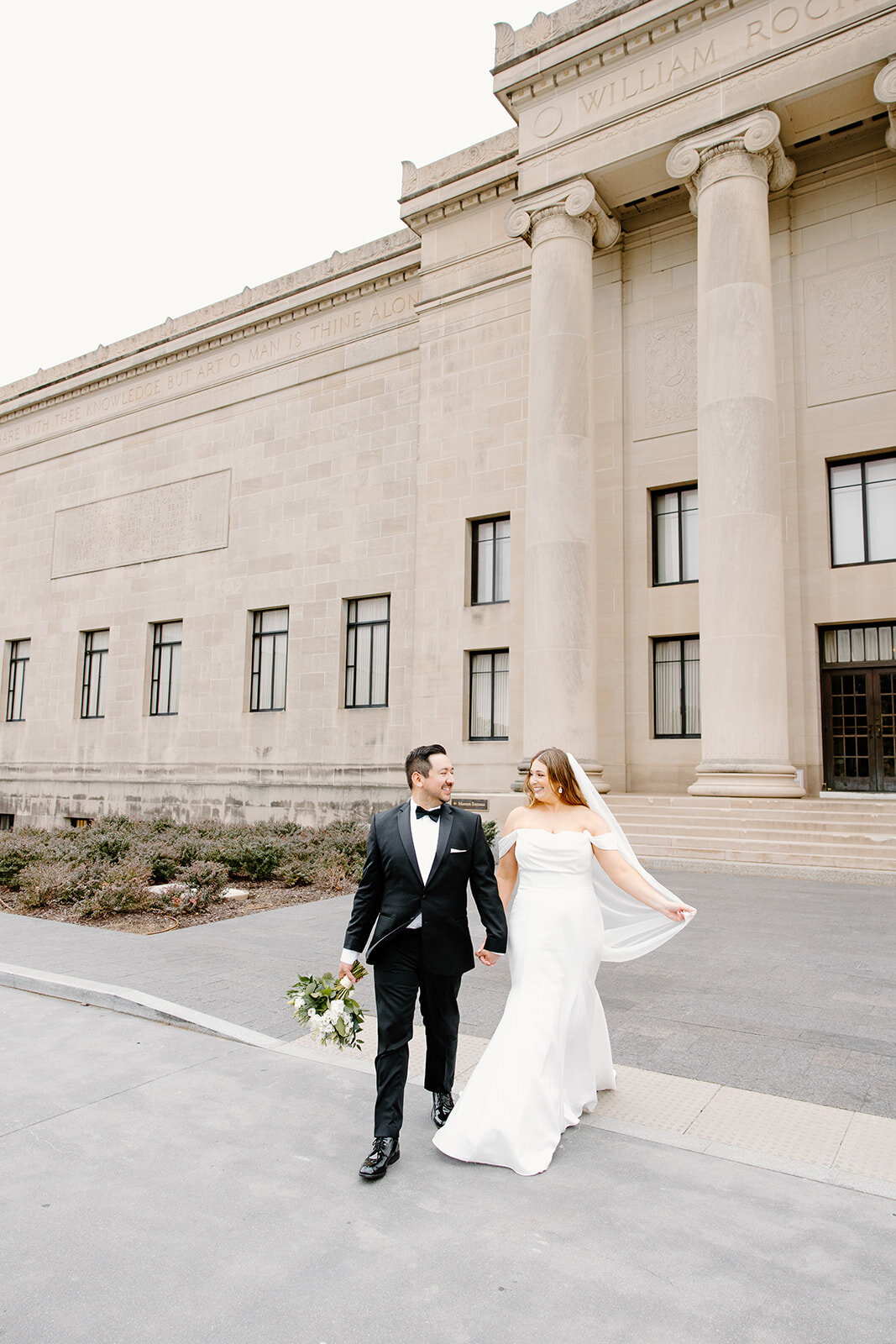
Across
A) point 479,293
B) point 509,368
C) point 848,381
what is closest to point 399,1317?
point 848,381

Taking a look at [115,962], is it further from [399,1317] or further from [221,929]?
[399,1317]

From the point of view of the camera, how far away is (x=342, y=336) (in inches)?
1024

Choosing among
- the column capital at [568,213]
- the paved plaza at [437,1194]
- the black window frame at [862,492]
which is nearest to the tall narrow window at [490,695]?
the black window frame at [862,492]

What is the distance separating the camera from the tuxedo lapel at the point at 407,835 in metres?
4.73

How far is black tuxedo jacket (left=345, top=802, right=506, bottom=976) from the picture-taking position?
4.68 meters

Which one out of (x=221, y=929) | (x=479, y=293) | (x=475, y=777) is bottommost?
(x=221, y=929)

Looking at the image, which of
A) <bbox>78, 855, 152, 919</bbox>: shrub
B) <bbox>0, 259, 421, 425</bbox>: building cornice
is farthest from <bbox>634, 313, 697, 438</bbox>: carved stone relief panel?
<bbox>78, 855, 152, 919</bbox>: shrub

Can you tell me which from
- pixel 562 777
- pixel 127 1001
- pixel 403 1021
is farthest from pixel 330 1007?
pixel 127 1001

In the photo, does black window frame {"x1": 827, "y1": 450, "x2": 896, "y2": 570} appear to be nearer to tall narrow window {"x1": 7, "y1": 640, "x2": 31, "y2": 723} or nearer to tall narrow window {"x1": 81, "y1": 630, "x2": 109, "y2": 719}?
tall narrow window {"x1": 81, "y1": 630, "x2": 109, "y2": 719}

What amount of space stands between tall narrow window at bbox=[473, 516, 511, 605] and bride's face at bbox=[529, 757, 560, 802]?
16894mm

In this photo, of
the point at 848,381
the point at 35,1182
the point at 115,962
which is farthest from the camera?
the point at 848,381

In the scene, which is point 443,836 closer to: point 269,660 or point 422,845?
point 422,845

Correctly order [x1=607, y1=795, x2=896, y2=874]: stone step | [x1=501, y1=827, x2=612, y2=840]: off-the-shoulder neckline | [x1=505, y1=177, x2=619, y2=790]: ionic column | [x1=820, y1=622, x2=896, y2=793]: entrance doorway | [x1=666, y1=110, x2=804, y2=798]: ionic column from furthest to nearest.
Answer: [x1=505, y1=177, x2=619, y2=790]: ionic column
[x1=820, y1=622, x2=896, y2=793]: entrance doorway
[x1=666, y1=110, x2=804, y2=798]: ionic column
[x1=607, y1=795, x2=896, y2=874]: stone step
[x1=501, y1=827, x2=612, y2=840]: off-the-shoulder neckline

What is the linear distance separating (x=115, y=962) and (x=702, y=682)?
11.9 metres
